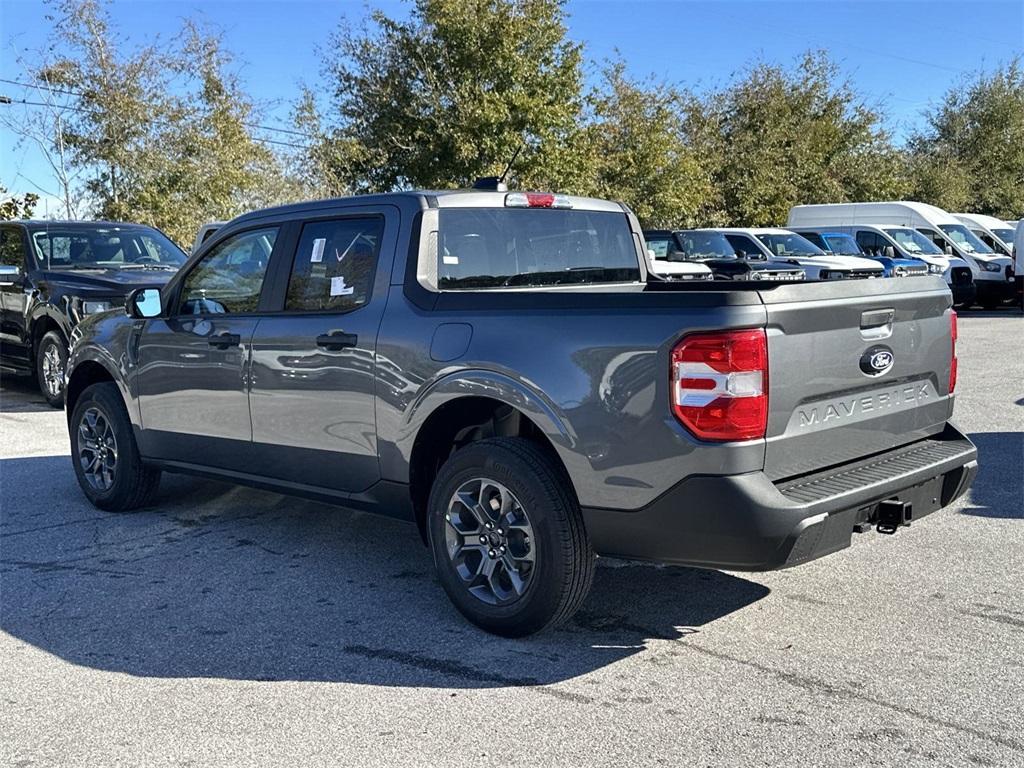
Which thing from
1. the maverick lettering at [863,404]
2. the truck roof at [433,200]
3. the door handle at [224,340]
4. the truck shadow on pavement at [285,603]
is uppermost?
the truck roof at [433,200]

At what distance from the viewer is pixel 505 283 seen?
16.5 ft

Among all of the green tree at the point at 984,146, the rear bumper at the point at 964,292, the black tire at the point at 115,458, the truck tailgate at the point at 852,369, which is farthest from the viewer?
the green tree at the point at 984,146

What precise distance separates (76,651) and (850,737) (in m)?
2.97

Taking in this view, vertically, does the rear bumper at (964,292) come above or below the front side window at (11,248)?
below

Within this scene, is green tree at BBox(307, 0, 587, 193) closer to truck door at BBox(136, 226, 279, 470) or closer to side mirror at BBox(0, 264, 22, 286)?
side mirror at BBox(0, 264, 22, 286)

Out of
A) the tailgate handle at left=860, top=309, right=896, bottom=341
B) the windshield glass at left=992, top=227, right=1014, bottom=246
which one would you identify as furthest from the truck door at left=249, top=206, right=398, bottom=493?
the windshield glass at left=992, top=227, right=1014, bottom=246

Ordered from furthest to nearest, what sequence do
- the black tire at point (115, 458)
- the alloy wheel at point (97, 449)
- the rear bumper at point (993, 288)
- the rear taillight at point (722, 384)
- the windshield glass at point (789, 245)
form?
the rear bumper at point (993, 288)
the windshield glass at point (789, 245)
the alloy wheel at point (97, 449)
the black tire at point (115, 458)
the rear taillight at point (722, 384)

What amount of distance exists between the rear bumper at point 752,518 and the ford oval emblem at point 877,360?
0.37m

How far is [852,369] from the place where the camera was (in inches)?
161

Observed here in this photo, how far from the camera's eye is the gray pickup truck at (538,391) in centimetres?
375

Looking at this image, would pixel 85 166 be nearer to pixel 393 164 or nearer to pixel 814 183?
pixel 393 164

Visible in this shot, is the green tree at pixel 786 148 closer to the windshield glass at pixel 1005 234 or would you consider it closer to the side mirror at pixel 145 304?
the windshield glass at pixel 1005 234

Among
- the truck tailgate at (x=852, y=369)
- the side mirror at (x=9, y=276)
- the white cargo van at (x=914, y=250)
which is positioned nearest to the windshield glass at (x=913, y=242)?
the white cargo van at (x=914, y=250)

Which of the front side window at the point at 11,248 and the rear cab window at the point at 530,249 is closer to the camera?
the rear cab window at the point at 530,249
